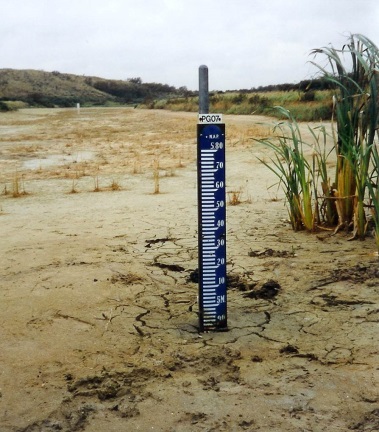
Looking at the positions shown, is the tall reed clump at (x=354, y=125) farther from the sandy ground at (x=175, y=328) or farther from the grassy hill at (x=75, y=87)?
the grassy hill at (x=75, y=87)

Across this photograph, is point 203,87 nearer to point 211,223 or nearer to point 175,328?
point 211,223

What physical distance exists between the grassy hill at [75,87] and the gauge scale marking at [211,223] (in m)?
58.9

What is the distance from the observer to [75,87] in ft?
241

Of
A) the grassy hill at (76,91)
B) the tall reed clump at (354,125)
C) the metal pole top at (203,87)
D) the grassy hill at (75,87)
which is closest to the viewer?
the metal pole top at (203,87)

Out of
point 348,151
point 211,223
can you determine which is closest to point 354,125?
point 348,151

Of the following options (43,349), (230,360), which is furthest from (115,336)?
(230,360)

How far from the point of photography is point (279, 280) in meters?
4.54

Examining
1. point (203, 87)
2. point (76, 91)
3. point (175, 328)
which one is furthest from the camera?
point (76, 91)

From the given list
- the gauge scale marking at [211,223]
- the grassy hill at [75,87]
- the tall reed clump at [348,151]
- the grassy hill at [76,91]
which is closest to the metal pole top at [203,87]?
the gauge scale marking at [211,223]

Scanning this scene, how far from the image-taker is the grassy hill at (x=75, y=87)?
64950 millimetres

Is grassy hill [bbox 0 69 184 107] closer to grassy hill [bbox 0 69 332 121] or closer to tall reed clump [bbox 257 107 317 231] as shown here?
grassy hill [bbox 0 69 332 121]

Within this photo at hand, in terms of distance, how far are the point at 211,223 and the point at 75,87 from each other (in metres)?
72.3

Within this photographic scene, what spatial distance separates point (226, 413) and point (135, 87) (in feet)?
247

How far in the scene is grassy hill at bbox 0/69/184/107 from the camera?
64.9 m
